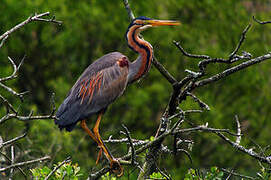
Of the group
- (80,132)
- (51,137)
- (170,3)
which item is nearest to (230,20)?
(170,3)

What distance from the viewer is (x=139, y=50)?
8.63m

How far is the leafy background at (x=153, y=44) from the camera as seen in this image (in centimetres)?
2336

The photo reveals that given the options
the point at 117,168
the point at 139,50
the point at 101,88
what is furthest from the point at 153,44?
the point at 117,168

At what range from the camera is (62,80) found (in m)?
23.3

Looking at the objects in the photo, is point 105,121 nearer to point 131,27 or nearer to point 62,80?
point 62,80

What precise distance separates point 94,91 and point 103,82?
0.21 meters

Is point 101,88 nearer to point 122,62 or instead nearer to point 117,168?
point 122,62

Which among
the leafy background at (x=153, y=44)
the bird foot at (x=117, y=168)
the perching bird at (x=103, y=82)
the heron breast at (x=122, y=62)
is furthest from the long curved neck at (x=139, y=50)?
the leafy background at (x=153, y=44)

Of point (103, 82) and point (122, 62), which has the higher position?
point (122, 62)

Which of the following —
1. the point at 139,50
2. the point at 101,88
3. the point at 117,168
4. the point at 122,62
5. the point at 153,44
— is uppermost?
the point at 139,50

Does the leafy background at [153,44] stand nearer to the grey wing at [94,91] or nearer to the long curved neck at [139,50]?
the grey wing at [94,91]

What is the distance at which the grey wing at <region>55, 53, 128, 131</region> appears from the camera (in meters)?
8.66

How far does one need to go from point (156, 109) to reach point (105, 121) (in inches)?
120

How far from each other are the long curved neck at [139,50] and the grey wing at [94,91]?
24cm
